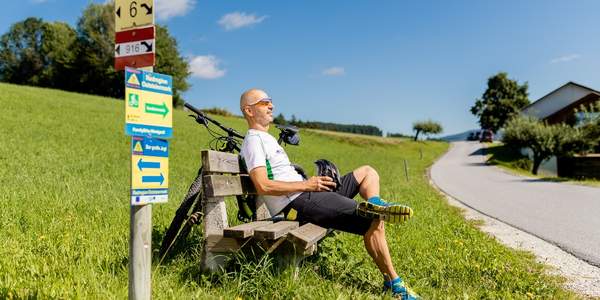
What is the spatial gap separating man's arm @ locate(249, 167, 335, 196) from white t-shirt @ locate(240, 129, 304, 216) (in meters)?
0.09

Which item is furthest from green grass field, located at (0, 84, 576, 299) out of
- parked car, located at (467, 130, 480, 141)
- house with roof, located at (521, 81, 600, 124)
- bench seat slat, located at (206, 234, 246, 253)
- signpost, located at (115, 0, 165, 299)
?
parked car, located at (467, 130, 480, 141)

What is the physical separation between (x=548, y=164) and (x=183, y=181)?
34.8 meters

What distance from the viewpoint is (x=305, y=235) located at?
3.42 metres

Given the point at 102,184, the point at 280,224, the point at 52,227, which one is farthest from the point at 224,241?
the point at 102,184

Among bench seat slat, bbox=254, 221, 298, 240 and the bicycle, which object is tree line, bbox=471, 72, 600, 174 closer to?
the bicycle

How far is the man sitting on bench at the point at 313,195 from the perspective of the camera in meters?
3.75

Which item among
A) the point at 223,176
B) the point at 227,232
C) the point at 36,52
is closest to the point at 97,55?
the point at 36,52

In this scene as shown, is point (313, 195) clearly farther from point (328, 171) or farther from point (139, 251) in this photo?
point (139, 251)

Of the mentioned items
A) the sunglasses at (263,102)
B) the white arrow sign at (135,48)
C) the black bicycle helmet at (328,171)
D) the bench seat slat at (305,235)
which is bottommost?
the bench seat slat at (305,235)

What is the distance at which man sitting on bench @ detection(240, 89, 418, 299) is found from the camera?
148 inches

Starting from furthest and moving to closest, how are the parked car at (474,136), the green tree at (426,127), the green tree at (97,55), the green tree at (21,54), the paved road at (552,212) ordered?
1. the green tree at (426,127)
2. the parked car at (474,136)
3. the green tree at (21,54)
4. the green tree at (97,55)
5. the paved road at (552,212)

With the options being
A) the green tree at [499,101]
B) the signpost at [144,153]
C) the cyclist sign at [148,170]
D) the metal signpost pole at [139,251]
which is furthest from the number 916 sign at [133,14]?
the green tree at [499,101]

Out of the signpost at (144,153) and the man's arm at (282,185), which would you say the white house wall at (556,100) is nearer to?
the man's arm at (282,185)

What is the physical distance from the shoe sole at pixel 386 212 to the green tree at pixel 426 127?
95.7 m
